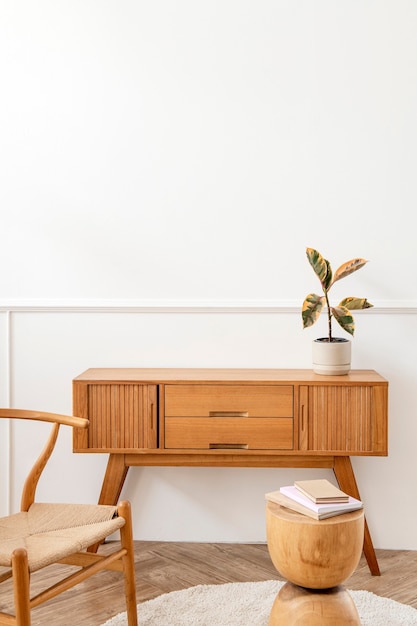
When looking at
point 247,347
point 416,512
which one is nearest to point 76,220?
point 247,347

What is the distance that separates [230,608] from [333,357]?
1046 millimetres

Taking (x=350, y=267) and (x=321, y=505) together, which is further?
(x=350, y=267)

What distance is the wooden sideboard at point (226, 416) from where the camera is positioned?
2947mm

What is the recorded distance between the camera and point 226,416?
299 cm

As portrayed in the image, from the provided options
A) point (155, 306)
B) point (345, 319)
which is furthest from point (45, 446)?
point (345, 319)

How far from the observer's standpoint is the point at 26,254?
11.0 feet

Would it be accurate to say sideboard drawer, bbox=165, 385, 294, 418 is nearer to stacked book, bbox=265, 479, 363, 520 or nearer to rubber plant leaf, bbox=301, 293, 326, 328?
rubber plant leaf, bbox=301, 293, 326, 328

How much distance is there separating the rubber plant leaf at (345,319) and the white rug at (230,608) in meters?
1.00

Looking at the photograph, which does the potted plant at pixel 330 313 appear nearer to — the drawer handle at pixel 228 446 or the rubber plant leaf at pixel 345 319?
the rubber plant leaf at pixel 345 319

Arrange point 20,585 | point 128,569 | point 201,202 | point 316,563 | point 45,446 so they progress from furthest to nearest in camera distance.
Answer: point 201,202 < point 45,446 < point 128,569 < point 316,563 < point 20,585

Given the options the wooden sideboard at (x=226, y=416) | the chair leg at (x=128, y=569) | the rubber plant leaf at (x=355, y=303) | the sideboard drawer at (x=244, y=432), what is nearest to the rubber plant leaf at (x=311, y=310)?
the rubber plant leaf at (x=355, y=303)

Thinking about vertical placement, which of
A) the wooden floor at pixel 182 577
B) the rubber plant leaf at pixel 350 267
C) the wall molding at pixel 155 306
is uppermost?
the rubber plant leaf at pixel 350 267

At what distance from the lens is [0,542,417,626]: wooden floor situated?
269 centimetres

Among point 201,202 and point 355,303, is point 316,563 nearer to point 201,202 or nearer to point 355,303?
point 355,303
